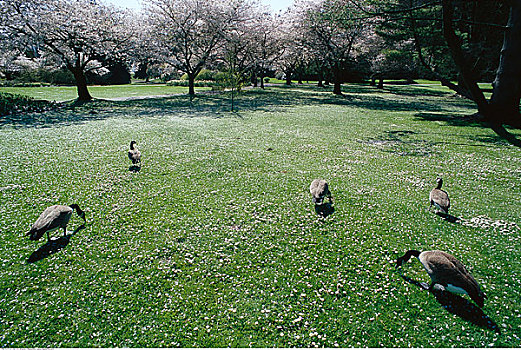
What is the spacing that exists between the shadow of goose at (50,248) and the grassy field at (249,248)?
4 centimetres

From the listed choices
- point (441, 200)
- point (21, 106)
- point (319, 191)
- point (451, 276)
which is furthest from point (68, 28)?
point (451, 276)

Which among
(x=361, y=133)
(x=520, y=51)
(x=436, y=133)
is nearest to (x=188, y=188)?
(x=361, y=133)

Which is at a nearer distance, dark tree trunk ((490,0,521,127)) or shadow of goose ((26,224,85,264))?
shadow of goose ((26,224,85,264))

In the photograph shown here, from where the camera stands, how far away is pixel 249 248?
6.30 m

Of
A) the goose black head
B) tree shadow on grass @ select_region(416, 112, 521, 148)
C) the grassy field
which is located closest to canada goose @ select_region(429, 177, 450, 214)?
the grassy field

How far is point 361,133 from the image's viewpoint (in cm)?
1812

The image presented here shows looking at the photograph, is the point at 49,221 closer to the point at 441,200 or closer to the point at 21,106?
the point at 441,200

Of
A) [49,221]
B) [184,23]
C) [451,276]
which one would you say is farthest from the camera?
[184,23]

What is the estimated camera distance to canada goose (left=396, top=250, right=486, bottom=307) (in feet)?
14.4

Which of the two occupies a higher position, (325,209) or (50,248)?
(325,209)

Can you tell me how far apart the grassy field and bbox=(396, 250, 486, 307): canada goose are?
500mm

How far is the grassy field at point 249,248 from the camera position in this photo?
173 inches

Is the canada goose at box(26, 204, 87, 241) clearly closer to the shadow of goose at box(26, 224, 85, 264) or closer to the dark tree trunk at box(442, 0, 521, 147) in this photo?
the shadow of goose at box(26, 224, 85, 264)

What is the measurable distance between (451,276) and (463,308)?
747 mm
